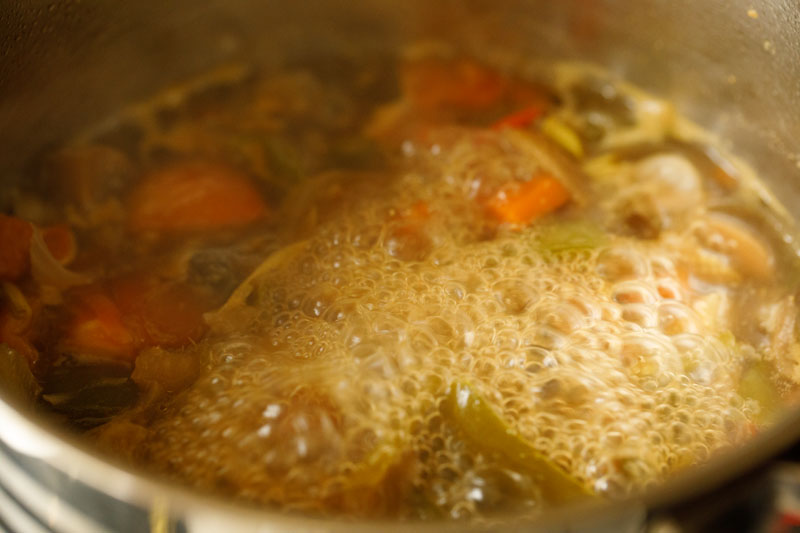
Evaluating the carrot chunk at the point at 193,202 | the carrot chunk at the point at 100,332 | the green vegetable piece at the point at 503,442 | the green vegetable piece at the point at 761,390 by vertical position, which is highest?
the carrot chunk at the point at 193,202

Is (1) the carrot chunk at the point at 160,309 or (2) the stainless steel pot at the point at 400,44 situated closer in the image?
(1) the carrot chunk at the point at 160,309

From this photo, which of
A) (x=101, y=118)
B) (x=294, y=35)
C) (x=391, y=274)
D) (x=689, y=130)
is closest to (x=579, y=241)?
(x=391, y=274)

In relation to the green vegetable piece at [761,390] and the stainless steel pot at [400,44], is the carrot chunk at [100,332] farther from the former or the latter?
the green vegetable piece at [761,390]

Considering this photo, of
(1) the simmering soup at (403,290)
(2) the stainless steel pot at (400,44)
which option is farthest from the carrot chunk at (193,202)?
(2) the stainless steel pot at (400,44)

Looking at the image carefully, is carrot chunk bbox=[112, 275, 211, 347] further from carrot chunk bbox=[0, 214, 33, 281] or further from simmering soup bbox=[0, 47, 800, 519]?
carrot chunk bbox=[0, 214, 33, 281]

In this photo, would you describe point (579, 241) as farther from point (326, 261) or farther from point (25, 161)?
point (25, 161)

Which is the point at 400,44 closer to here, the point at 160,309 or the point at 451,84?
the point at 451,84

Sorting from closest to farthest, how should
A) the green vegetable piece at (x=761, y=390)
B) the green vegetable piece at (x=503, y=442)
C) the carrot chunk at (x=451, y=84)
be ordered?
the green vegetable piece at (x=503, y=442) → the green vegetable piece at (x=761, y=390) → the carrot chunk at (x=451, y=84)
